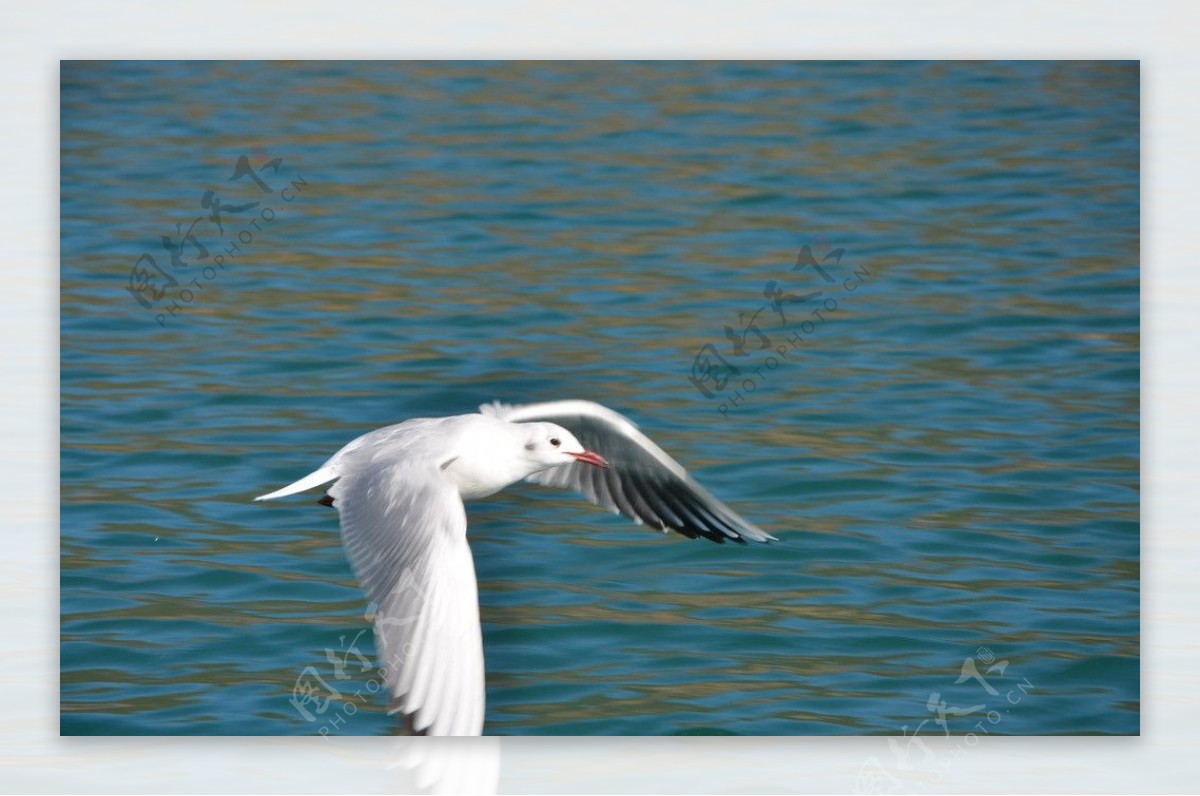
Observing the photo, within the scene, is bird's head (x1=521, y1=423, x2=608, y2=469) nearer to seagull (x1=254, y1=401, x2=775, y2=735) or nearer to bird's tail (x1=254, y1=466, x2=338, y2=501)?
seagull (x1=254, y1=401, x2=775, y2=735)

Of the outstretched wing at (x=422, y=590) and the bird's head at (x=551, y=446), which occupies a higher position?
the bird's head at (x=551, y=446)

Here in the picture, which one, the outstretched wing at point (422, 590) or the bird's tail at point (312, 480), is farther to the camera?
the bird's tail at point (312, 480)

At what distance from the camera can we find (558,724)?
15.5 feet

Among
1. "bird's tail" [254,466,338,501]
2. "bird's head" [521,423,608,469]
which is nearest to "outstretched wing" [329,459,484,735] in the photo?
"bird's tail" [254,466,338,501]

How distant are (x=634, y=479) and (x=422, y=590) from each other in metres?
0.69

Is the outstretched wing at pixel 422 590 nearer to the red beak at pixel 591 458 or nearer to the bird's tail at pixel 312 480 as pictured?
the bird's tail at pixel 312 480

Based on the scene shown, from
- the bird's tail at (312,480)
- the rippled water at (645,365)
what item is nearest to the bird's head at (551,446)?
the rippled water at (645,365)

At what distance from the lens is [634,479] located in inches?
193

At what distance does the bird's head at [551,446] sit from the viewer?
4758 millimetres

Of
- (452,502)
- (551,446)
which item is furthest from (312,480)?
(551,446)

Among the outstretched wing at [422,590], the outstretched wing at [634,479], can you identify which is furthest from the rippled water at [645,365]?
the outstretched wing at [422,590]

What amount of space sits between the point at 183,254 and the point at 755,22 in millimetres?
1281

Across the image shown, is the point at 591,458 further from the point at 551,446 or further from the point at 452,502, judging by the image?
the point at 452,502

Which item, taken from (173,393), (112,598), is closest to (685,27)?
(173,393)
